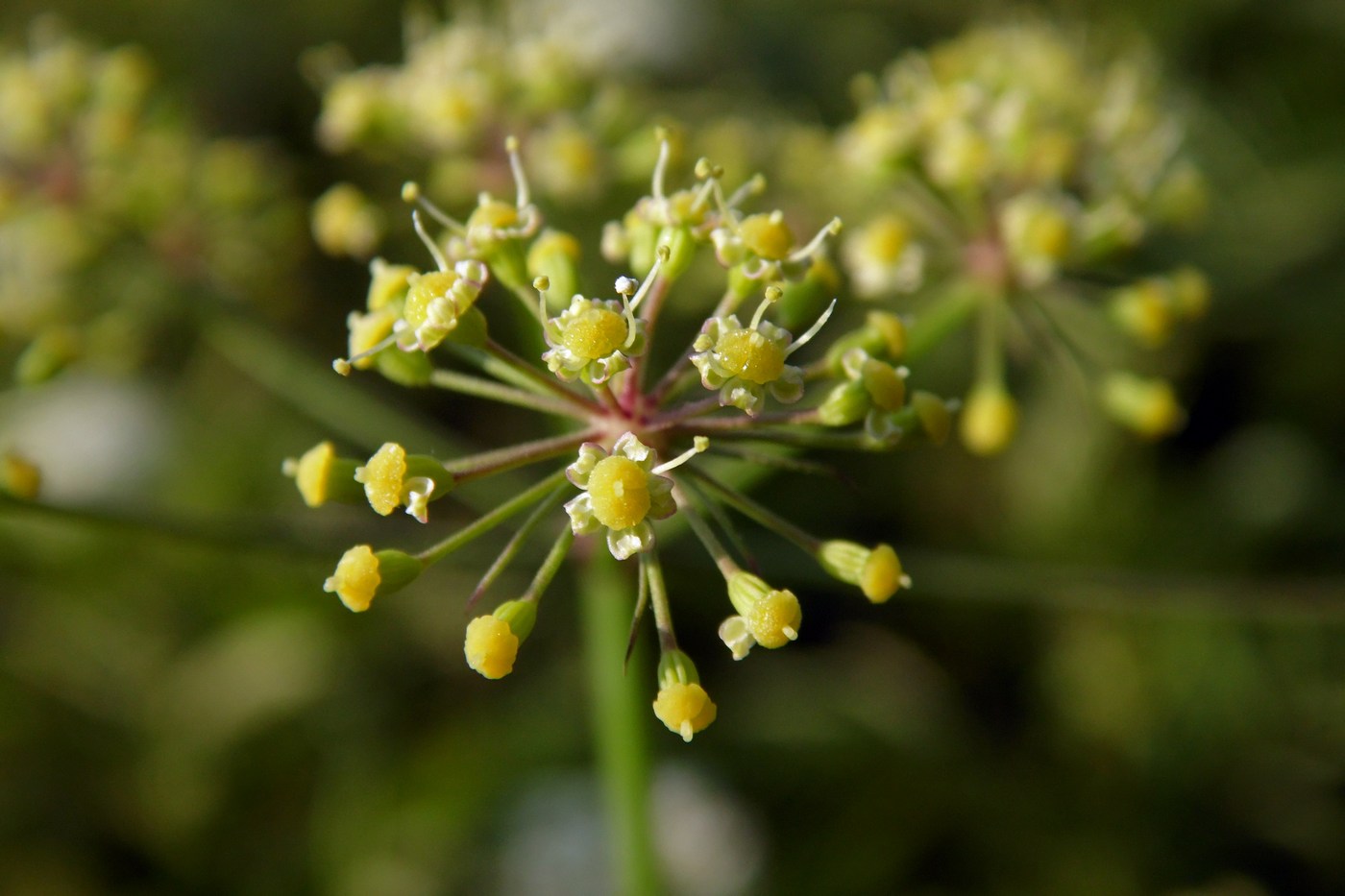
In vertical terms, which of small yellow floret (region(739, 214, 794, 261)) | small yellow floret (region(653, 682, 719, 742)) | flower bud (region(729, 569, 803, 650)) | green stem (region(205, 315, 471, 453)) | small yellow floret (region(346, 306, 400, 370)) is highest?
small yellow floret (region(739, 214, 794, 261))

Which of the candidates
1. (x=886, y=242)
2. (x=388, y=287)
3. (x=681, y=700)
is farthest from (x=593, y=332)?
(x=886, y=242)

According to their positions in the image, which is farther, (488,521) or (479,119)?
(479,119)

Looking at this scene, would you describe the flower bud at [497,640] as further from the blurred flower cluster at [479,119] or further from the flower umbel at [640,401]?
the blurred flower cluster at [479,119]

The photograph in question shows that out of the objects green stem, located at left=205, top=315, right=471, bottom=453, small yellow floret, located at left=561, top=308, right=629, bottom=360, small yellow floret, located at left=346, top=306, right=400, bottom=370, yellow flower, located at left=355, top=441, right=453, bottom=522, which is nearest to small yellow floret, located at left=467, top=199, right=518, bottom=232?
small yellow floret, located at left=346, top=306, right=400, bottom=370

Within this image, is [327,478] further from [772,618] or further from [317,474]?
[772,618]

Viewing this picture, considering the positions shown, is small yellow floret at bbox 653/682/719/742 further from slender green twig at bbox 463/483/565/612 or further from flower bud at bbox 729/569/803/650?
slender green twig at bbox 463/483/565/612

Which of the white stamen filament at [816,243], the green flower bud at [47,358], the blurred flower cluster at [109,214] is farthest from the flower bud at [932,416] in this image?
the blurred flower cluster at [109,214]

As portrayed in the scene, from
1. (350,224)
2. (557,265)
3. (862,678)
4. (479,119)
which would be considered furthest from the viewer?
(862,678)
